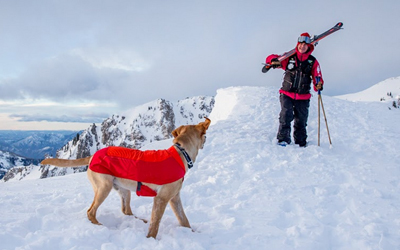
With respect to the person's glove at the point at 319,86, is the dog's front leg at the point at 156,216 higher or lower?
lower

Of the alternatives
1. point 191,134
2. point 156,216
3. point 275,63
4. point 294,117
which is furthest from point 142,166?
point 294,117

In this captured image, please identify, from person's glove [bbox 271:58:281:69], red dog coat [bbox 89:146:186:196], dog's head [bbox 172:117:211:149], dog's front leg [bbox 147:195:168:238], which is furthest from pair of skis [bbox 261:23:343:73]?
dog's front leg [bbox 147:195:168:238]

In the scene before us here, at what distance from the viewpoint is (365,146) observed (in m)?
9.30

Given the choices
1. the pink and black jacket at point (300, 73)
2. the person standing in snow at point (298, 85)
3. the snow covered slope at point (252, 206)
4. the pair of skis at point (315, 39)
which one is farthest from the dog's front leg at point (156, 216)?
the pair of skis at point (315, 39)

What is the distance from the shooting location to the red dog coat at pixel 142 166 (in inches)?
149

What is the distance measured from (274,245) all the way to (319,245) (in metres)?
0.72

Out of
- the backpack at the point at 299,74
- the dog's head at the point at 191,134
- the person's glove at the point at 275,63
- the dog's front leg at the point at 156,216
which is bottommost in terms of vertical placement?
the dog's front leg at the point at 156,216

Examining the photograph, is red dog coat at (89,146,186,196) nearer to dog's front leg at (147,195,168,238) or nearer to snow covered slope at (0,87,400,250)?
dog's front leg at (147,195,168,238)

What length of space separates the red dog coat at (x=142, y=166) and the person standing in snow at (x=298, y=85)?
6180 millimetres

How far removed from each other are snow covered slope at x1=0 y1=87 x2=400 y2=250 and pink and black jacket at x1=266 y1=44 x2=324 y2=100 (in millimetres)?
2004

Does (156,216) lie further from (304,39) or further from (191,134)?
(304,39)

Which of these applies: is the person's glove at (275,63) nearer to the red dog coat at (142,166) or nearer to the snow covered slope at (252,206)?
the snow covered slope at (252,206)

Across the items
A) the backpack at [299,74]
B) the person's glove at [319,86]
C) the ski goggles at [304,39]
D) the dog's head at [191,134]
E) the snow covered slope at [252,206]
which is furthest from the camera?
the backpack at [299,74]

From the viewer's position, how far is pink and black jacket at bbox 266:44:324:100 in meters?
8.50
